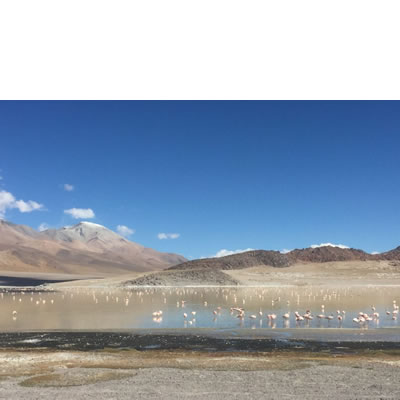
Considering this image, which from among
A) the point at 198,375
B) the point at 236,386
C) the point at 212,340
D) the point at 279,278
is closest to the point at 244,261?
the point at 279,278

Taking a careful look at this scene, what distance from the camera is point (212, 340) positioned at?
2473 centimetres

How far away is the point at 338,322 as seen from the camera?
1267 inches

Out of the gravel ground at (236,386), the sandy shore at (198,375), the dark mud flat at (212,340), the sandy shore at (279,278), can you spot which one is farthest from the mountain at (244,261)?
the gravel ground at (236,386)

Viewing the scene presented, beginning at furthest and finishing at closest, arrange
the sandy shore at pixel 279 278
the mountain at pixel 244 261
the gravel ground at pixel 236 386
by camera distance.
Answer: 1. the mountain at pixel 244 261
2. the sandy shore at pixel 279 278
3. the gravel ground at pixel 236 386

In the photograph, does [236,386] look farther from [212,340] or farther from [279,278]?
[279,278]

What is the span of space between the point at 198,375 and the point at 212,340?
8.05 meters

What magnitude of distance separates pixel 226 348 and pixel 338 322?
12812mm

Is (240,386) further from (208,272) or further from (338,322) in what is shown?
(208,272)

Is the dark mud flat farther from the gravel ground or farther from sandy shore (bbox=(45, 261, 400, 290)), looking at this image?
sandy shore (bbox=(45, 261, 400, 290))

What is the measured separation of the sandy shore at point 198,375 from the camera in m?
14.7

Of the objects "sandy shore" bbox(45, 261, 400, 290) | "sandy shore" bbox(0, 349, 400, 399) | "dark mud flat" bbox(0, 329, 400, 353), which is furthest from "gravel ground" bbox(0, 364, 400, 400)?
"sandy shore" bbox(45, 261, 400, 290)

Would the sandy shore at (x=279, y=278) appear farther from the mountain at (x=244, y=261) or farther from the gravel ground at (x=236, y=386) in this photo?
the gravel ground at (x=236, y=386)

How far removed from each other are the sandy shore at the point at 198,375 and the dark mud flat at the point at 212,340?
179 cm

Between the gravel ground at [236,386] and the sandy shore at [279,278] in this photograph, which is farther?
the sandy shore at [279,278]
